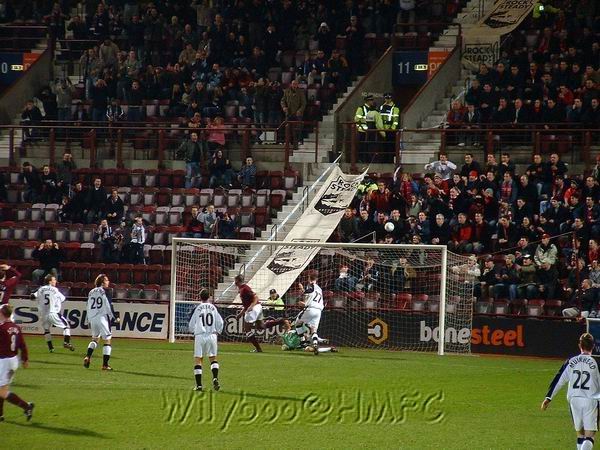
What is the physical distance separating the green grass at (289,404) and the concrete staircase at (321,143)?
31.1ft

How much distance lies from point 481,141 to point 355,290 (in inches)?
255

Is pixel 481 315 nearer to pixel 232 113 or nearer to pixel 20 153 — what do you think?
pixel 232 113

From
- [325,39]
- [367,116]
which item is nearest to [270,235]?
[367,116]

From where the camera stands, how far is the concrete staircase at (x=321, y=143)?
34812 millimetres

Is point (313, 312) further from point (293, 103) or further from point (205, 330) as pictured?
point (293, 103)

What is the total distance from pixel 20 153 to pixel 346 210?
11175 mm

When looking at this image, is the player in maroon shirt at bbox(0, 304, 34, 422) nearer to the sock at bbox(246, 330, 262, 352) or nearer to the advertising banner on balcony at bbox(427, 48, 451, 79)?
the sock at bbox(246, 330, 262, 352)

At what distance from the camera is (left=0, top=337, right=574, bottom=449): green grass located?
1745cm

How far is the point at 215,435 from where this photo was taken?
17.7 metres

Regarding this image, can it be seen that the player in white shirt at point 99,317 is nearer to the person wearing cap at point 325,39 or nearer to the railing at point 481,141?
the railing at point 481,141

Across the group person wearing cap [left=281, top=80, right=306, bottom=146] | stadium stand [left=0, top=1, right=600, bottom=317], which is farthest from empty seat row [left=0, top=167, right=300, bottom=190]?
person wearing cap [left=281, top=80, right=306, bottom=146]

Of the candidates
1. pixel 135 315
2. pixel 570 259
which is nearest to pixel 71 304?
pixel 135 315

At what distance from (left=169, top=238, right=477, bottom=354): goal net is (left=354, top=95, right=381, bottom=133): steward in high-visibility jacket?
5.00m

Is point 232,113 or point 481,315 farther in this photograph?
point 232,113
